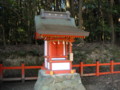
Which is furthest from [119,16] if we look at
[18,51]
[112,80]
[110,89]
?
[18,51]

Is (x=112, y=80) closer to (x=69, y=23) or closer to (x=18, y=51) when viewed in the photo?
(x=69, y=23)

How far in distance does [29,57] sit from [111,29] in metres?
7.74

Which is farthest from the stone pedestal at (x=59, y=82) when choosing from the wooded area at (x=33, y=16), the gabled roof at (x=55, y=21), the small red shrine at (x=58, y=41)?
the wooded area at (x=33, y=16)

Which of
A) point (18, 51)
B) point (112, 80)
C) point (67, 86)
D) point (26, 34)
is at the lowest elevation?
point (112, 80)

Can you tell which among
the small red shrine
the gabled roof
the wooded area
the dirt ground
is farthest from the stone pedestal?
the wooded area

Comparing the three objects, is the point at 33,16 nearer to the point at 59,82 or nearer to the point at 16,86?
the point at 16,86

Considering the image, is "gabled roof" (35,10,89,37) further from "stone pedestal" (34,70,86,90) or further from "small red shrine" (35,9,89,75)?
"stone pedestal" (34,70,86,90)

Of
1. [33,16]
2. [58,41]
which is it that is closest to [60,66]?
[58,41]

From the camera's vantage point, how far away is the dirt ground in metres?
6.44

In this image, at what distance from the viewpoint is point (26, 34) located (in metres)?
13.0

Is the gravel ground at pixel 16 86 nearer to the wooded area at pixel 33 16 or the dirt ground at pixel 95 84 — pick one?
the dirt ground at pixel 95 84

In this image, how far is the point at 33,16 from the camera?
478 inches

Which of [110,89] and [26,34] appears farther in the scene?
[26,34]

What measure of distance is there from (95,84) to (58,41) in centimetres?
338
